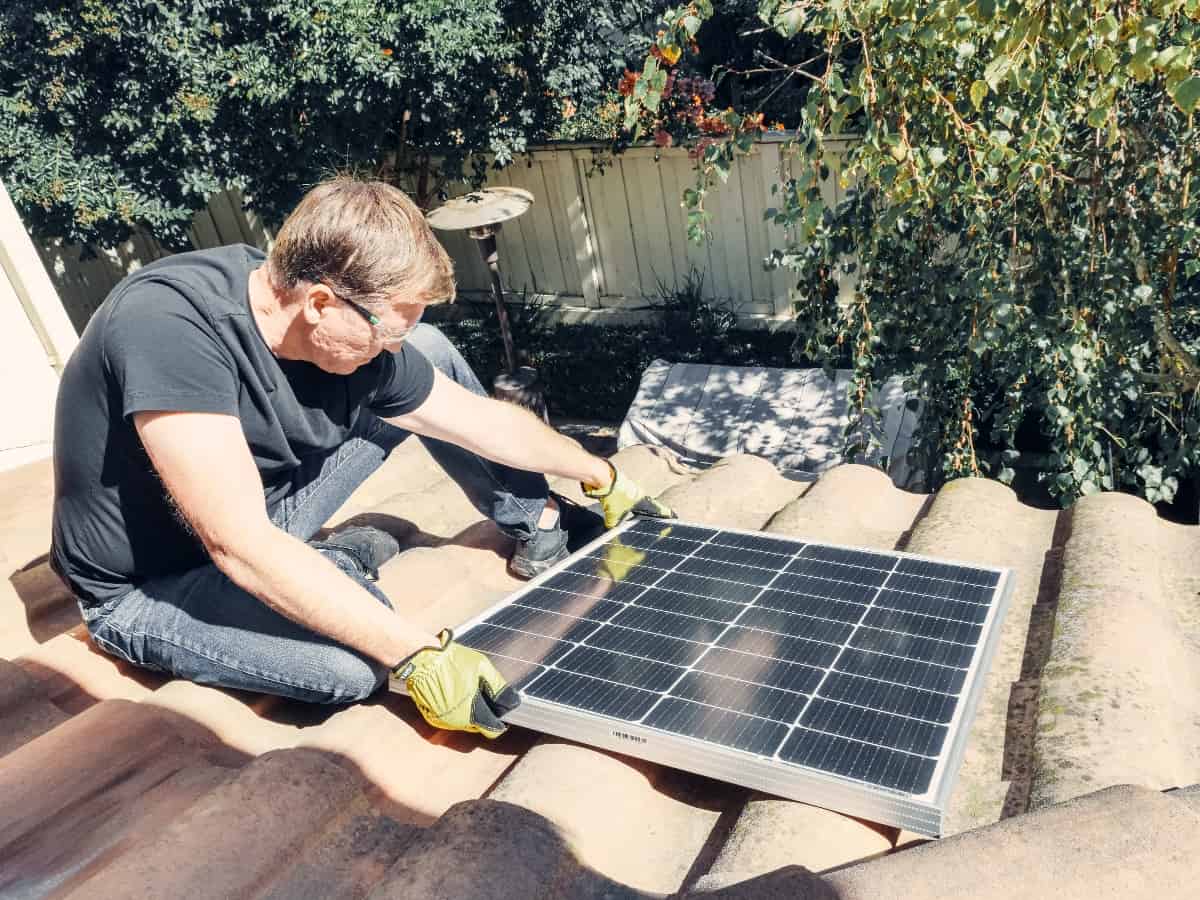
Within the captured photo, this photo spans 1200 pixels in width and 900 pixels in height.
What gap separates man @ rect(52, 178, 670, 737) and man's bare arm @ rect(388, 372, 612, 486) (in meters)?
0.18

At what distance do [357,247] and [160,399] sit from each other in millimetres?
635

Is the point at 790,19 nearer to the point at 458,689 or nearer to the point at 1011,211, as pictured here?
the point at 1011,211

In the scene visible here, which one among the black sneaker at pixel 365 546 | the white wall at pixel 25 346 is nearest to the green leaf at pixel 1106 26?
the black sneaker at pixel 365 546

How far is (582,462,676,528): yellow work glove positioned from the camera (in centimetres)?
351

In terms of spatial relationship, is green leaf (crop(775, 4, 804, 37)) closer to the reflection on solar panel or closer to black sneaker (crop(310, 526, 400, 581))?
the reflection on solar panel

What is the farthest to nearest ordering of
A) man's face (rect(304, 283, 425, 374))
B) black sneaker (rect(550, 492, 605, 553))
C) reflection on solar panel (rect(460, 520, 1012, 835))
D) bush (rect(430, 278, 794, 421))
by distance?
bush (rect(430, 278, 794, 421)), black sneaker (rect(550, 492, 605, 553)), man's face (rect(304, 283, 425, 374)), reflection on solar panel (rect(460, 520, 1012, 835))

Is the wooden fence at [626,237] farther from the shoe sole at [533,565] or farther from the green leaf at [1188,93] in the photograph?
the shoe sole at [533,565]

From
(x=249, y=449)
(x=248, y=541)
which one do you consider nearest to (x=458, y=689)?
(x=248, y=541)

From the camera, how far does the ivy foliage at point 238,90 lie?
8492 millimetres

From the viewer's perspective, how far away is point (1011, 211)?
14.0 ft

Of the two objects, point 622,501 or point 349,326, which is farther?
point 622,501

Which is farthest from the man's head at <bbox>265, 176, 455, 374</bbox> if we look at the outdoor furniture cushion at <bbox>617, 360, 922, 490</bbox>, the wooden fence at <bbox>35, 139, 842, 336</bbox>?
the wooden fence at <bbox>35, 139, 842, 336</bbox>

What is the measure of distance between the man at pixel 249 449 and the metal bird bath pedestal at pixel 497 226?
664 cm

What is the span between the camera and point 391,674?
8.11 ft
